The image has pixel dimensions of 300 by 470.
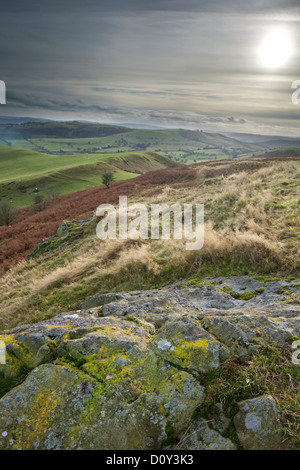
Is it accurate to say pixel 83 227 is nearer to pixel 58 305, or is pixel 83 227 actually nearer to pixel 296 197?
pixel 58 305

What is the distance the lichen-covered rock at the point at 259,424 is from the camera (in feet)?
10.3

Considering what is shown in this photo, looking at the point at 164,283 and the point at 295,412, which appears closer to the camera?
the point at 295,412

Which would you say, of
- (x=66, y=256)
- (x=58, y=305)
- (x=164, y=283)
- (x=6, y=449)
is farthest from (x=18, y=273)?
(x=6, y=449)

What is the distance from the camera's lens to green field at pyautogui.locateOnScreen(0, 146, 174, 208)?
79.9m

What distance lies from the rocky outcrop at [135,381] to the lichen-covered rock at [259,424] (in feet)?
0.03

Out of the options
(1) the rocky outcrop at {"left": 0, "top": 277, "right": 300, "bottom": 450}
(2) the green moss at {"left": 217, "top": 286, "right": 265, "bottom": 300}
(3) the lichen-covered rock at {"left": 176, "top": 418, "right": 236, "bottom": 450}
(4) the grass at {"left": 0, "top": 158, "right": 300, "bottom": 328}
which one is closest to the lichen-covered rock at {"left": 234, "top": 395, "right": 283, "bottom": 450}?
(1) the rocky outcrop at {"left": 0, "top": 277, "right": 300, "bottom": 450}

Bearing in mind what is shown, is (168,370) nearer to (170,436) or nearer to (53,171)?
(170,436)

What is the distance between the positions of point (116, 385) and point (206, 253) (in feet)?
19.5

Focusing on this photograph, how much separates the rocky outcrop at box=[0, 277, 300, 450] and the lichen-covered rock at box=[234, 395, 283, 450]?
10 millimetres

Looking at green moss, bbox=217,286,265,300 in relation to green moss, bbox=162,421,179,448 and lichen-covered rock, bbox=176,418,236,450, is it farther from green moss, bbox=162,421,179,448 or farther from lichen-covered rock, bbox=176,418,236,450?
green moss, bbox=162,421,179,448

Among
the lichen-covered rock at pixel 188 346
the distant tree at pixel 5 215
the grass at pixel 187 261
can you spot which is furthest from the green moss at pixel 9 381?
the distant tree at pixel 5 215

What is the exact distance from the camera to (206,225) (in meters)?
11.8

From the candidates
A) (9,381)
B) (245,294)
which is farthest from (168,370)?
(245,294)

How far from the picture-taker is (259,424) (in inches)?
128
